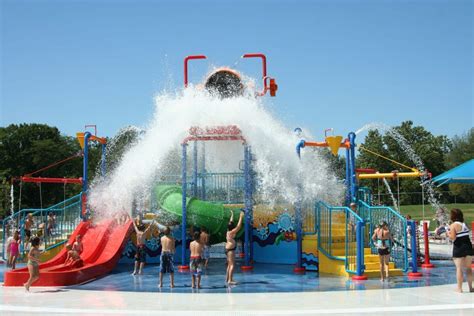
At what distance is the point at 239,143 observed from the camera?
19219 mm

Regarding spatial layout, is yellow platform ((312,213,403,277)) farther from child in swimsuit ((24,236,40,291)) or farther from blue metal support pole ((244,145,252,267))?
child in swimsuit ((24,236,40,291))

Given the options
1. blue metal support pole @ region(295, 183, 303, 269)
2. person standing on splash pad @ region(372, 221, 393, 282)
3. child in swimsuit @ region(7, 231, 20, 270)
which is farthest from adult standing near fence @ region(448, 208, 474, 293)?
A: child in swimsuit @ region(7, 231, 20, 270)

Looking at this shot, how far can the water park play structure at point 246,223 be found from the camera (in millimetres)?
14219

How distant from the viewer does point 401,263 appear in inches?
614

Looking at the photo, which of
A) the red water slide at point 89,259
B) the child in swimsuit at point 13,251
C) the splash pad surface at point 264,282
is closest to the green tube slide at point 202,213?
the splash pad surface at point 264,282

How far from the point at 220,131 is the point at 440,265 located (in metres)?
8.13

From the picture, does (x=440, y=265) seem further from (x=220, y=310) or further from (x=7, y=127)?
(x=7, y=127)

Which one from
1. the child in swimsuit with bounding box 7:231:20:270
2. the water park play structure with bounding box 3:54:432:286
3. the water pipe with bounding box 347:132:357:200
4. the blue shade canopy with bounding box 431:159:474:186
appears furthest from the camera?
the blue shade canopy with bounding box 431:159:474:186

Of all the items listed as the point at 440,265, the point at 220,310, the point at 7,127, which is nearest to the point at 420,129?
the point at 7,127

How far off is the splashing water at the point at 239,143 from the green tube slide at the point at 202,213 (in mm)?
1174

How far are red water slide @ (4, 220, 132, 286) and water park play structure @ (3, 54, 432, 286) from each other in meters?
0.02

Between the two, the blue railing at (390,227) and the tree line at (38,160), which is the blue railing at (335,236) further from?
the tree line at (38,160)

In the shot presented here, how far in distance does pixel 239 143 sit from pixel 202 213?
144 inches

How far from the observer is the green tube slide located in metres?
16.5
